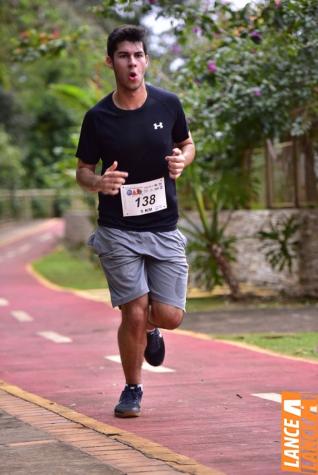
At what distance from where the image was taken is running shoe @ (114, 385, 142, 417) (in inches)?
290

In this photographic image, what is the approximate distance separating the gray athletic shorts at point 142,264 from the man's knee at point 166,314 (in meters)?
0.03

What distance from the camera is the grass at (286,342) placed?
10.8m

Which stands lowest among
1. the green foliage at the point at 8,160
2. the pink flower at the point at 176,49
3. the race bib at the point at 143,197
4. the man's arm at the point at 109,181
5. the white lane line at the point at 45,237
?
the white lane line at the point at 45,237

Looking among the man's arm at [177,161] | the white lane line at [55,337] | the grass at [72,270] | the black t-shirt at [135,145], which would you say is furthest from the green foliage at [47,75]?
the man's arm at [177,161]

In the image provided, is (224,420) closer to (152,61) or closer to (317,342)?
(317,342)

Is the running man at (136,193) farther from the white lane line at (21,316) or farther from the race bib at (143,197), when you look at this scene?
the white lane line at (21,316)

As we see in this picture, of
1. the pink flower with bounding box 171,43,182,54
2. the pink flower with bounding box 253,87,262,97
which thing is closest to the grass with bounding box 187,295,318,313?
the pink flower with bounding box 253,87,262,97

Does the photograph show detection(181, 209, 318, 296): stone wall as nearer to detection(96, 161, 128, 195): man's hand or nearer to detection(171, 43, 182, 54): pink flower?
detection(171, 43, 182, 54): pink flower

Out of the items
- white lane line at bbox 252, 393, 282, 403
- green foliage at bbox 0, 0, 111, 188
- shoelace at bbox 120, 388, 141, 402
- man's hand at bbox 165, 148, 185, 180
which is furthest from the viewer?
green foliage at bbox 0, 0, 111, 188

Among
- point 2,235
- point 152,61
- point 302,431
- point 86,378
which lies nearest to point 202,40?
point 152,61

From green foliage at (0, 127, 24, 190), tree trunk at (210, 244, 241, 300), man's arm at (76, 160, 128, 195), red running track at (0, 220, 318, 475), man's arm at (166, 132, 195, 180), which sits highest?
man's arm at (166, 132, 195, 180)

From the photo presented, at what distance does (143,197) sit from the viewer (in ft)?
24.0

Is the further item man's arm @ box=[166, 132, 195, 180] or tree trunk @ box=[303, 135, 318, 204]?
tree trunk @ box=[303, 135, 318, 204]

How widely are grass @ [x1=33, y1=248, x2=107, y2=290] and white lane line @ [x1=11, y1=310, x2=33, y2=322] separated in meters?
4.55
